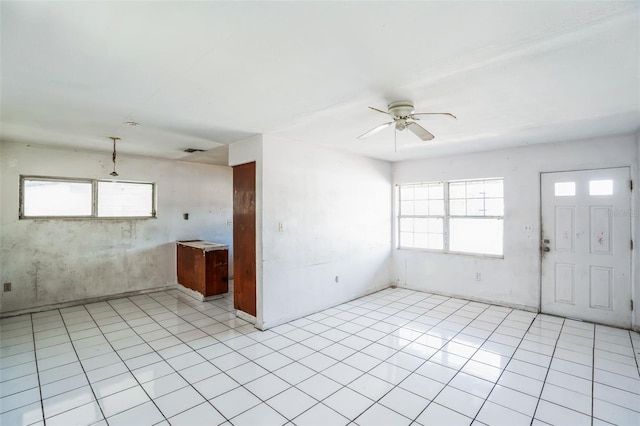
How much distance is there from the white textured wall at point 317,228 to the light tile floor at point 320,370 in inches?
18.4

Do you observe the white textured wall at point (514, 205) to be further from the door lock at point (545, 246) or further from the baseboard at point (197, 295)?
the baseboard at point (197, 295)

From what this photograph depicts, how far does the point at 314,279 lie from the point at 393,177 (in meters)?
2.90

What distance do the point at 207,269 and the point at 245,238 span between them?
143 cm

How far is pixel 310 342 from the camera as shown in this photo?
11.7 feet

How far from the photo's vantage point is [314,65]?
212 centimetres

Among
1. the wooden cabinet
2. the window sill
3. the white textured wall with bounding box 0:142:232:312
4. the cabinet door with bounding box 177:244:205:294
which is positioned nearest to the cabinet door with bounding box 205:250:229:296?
the wooden cabinet

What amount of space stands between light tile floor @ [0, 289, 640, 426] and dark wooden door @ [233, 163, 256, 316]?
0.36 meters

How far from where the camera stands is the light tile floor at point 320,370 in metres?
2.31

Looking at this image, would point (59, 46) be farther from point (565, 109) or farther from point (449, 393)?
point (565, 109)

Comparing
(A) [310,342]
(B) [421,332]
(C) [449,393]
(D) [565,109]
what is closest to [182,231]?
(A) [310,342]

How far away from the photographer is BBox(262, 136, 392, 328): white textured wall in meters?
4.08

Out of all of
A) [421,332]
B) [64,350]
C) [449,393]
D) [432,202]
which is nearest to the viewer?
[449,393]

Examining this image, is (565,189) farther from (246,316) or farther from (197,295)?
(197,295)

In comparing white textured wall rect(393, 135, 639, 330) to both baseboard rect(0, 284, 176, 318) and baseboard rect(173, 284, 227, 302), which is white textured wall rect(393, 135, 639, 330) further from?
baseboard rect(0, 284, 176, 318)
